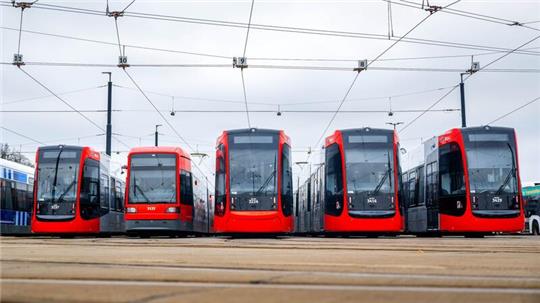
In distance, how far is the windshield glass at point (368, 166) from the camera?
21.1 metres

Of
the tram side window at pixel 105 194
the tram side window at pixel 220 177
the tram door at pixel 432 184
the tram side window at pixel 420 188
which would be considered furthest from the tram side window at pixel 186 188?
the tram door at pixel 432 184

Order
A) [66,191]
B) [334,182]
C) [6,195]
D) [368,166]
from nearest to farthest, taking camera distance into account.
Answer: [368,166], [334,182], [66,191], [6,195]

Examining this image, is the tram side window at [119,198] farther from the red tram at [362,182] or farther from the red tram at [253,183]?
the red tram at [362,182]

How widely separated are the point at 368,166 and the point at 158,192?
7.11 meters

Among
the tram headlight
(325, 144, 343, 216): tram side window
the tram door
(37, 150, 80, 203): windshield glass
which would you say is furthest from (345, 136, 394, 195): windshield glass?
(37, 150, 80, 203): windshield glass

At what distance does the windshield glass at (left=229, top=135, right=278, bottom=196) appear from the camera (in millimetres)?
20562

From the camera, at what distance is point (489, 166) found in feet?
69.2

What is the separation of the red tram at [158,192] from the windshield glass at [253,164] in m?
3.84

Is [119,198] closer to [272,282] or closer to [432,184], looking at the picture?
[432,184]

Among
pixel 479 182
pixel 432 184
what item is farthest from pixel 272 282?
pixel 432 184

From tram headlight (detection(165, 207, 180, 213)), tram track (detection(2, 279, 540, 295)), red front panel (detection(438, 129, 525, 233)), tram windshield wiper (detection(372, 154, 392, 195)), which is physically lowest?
tram track (detection(2, 279, 540, 295))

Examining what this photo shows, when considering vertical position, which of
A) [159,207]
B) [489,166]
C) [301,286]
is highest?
[489,166]

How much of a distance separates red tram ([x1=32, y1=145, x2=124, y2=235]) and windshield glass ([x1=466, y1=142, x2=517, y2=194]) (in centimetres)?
1293

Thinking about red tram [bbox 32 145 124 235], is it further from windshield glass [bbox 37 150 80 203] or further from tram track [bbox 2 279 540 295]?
tram track [bbox 2 279 540 295]
